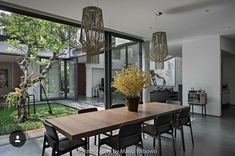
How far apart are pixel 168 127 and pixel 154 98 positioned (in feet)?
21.4

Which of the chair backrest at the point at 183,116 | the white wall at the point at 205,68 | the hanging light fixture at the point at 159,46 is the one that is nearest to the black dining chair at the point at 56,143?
the chair backrest at the point at 183,116

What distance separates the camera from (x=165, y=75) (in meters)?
12.0

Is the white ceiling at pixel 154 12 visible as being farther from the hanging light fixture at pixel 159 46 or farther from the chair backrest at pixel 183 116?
the chair backrest at pixel 183 116

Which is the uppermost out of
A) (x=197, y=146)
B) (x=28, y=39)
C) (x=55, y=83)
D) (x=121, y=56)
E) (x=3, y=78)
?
(x=28, y=39)

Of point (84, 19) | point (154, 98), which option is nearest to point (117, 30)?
point (84, 19)

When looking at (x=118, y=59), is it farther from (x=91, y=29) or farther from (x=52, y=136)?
(x=52, y=136)

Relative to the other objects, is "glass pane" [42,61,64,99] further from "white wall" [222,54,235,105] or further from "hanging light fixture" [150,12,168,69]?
"white wall" [222,54,235,105]

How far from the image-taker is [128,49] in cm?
660

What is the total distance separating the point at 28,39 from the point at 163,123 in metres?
4.89

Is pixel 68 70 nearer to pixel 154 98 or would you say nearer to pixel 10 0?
pixel 154 98

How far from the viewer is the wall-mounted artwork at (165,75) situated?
1174cm

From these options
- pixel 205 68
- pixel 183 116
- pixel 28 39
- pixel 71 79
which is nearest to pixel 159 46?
pixel 183 116

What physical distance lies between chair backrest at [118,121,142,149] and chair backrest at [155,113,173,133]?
17.9 inches

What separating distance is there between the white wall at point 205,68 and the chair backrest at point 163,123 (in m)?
4.00
